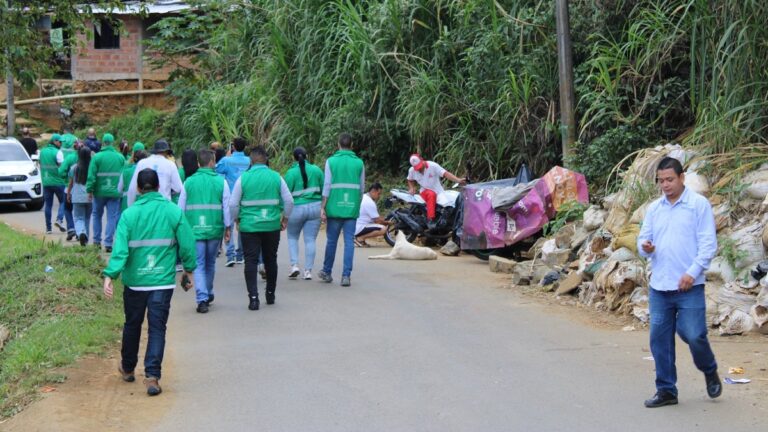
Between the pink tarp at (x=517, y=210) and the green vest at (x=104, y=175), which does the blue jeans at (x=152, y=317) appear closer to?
the pink tarp at (x=517, y=210)

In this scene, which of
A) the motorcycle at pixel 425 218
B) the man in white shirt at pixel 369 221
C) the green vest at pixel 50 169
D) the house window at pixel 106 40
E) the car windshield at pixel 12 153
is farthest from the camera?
the house window at pixel 106 40

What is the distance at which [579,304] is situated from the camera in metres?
11.1

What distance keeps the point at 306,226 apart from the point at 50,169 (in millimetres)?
7651

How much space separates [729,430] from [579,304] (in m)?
4.70

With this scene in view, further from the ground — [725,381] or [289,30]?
[289,30]

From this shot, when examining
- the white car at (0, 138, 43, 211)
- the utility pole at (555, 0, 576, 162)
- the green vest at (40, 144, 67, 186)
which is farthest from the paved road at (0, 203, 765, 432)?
the white car at (0, 138, 43, 211)

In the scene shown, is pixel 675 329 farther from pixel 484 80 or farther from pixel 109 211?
pixel 484 80

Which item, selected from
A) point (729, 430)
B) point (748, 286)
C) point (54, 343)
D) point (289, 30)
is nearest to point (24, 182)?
point (289, 30)

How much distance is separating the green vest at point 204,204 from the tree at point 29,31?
2.96m

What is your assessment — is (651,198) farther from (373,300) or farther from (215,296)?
(215,296)

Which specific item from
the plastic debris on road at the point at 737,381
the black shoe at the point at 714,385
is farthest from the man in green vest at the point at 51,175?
the black shoe at the point at 714,385

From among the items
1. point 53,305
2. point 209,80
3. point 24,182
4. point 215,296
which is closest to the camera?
point 53,305

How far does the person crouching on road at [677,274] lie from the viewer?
267 inches

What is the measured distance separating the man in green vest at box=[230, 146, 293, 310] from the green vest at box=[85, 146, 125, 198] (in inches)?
177
